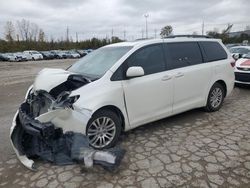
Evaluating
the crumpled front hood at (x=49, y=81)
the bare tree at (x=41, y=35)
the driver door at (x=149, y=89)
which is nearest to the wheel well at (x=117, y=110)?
the driver door at (x=149, y=89)

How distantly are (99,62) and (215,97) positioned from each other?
Result: 281 cm

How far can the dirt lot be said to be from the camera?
3.14m

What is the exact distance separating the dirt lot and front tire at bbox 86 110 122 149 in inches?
12.3

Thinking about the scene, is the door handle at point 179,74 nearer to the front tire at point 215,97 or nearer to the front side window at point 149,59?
the front side window at point 149,59

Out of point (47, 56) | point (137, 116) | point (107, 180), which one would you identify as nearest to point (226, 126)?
point (137, 116)

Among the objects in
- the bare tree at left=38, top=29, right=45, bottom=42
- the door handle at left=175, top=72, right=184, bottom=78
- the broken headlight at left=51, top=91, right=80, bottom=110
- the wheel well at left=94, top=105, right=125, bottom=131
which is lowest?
the wheel well at left=94, top=105, right=125, bottom=131

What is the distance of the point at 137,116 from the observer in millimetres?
4285

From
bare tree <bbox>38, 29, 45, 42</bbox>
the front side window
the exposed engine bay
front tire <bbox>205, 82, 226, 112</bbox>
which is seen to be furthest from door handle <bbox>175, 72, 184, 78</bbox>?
bare tree <bbox>38, 29, 45, 42</bbox>

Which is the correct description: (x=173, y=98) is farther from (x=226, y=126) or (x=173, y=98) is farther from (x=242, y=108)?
(x=242, y=108)

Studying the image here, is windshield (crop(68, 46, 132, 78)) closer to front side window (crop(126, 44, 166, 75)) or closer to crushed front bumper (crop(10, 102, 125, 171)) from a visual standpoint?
front side window (crop(126, 44, 166, 75))

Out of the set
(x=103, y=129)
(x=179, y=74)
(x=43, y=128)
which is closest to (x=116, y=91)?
(x=103, y=129)

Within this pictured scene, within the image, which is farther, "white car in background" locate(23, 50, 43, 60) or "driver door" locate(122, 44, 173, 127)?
"white car in background" locate(23, 50, 43, 60)

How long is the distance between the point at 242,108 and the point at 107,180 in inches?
168

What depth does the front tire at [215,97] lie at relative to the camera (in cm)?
563
